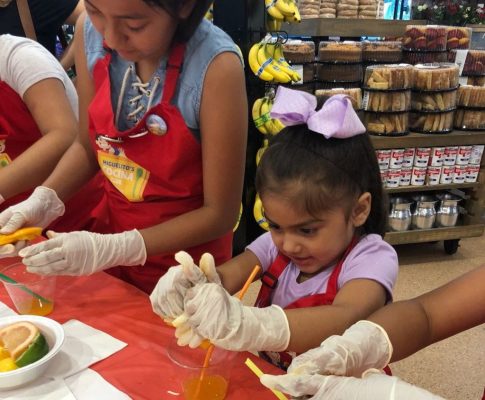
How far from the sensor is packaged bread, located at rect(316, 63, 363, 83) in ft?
10.3

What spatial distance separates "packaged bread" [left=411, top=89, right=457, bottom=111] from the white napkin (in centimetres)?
266

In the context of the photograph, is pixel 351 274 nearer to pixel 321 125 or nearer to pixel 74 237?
pixel 321 125

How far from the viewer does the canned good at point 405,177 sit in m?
3.14

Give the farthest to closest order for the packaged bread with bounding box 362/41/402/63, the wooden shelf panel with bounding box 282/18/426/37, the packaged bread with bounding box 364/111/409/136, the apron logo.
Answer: the wooden shelf panel with bounding box 282/18/426/37 → the packaged bread with bounding box 362/41/402/63 → the packaged bread with bounding box 364/111/409/136 → the apron logo

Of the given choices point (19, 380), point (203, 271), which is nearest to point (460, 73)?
point (203, 271)

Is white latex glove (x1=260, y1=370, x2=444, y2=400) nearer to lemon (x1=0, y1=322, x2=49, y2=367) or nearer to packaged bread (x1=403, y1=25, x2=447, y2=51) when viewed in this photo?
lemon (x1=0, y1=322, x2=49, y2=367)

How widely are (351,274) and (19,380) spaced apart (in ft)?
2.25

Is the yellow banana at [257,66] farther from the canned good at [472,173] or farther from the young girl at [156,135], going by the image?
the canned good at [472,173]

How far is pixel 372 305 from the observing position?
3.20 ft

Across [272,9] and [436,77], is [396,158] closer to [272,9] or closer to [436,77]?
[436,77]

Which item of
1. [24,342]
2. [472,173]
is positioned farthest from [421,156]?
[24,342]

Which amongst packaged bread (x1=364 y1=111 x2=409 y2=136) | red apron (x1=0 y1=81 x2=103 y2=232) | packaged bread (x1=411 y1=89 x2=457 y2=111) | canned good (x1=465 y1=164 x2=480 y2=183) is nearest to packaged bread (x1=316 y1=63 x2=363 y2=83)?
packaged bread (x1=364 y1=111 x2=409 y2=136)

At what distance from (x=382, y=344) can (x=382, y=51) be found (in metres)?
2.84

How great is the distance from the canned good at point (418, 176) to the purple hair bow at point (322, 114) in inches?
91.0
